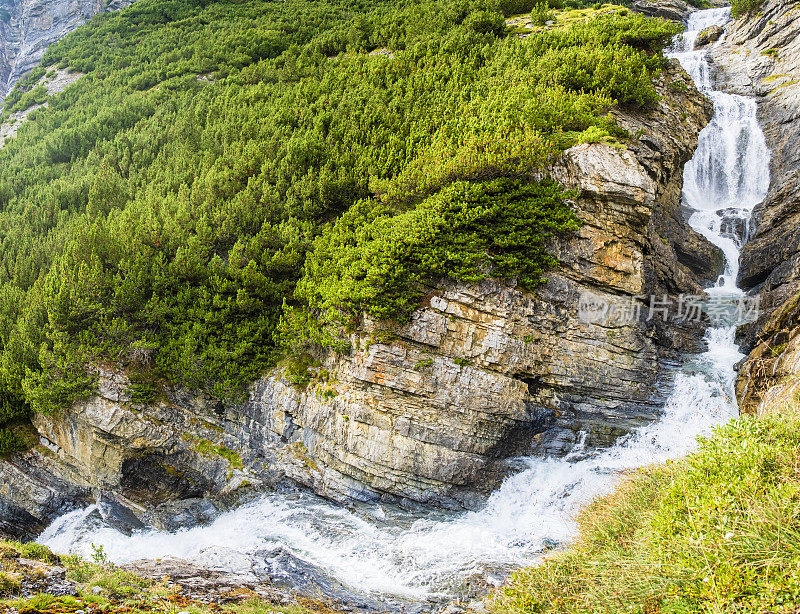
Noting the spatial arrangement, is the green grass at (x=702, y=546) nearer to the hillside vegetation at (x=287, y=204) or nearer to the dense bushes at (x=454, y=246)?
the dense bushes at (x=454, y=246)

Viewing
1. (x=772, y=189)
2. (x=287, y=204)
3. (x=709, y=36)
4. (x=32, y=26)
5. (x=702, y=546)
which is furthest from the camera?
(x=32, y=26)

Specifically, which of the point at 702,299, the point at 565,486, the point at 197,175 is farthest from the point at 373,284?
the point at 702,299

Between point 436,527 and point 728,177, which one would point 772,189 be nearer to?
point 728,177

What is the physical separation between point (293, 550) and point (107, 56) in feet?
116

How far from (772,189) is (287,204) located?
19452 mm

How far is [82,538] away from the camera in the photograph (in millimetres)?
13672

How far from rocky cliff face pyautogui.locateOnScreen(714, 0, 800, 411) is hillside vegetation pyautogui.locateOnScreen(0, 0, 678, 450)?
6.65 m

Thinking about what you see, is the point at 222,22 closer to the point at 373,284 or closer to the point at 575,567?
the point at 373,284

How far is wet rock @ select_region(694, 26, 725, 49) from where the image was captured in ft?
99.9

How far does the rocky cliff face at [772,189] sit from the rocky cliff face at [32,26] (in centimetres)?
4748

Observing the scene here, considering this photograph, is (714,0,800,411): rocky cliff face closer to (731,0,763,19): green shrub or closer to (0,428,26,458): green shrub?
(731,0,763,19): green shrub

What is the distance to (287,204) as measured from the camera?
16750mm

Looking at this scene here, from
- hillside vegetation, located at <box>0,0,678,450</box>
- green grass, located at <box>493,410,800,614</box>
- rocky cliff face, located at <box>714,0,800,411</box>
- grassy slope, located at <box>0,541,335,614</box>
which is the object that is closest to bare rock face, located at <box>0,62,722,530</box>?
hillside vegetation, located at <box>0,0,678,450</box>

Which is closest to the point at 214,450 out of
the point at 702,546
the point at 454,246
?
the point at 454,246
